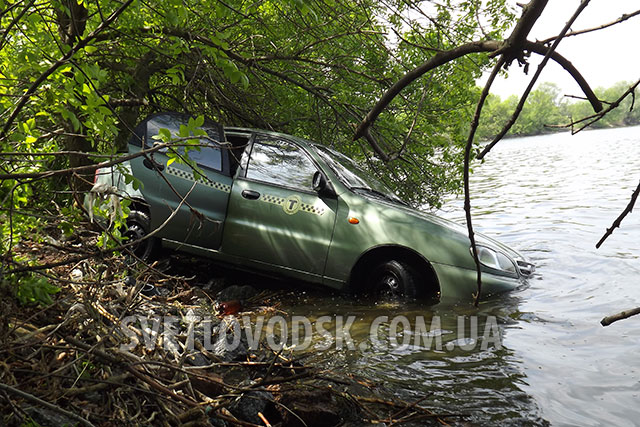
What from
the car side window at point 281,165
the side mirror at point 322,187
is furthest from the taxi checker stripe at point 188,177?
the side mirror at point 322,187

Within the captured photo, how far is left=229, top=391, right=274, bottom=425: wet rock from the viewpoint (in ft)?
9.52

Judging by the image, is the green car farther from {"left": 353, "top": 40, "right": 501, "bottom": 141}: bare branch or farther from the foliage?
{"left": 353, "top": 40, "right": 501, "bottom": 141}: bare branch

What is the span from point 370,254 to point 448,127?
3.62 metres

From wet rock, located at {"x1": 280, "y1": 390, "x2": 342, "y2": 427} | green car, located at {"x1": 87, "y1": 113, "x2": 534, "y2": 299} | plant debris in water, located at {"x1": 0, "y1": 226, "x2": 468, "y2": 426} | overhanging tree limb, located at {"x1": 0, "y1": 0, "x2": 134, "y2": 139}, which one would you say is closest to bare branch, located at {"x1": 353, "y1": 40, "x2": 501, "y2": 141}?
overhanging tree limb, located at {"x1": 0, "y1": 0, "x2": 134, "y2": 139}

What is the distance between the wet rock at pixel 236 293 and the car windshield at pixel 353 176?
59.9 inches

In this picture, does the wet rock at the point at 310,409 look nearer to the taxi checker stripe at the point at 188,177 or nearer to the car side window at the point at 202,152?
the taxi checker stripe at the point at 188,177

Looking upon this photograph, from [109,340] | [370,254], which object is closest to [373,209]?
[370,254]

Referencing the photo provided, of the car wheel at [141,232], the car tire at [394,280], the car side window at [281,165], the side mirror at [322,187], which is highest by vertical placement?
the car side window at [281,165]

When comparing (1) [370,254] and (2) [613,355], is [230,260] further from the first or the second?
(2) [613,355]

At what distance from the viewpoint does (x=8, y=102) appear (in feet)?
10.1

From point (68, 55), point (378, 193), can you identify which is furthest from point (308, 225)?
point (68, 55)

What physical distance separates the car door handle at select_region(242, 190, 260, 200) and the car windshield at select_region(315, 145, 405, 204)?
817mm

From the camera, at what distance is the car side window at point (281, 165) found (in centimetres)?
573

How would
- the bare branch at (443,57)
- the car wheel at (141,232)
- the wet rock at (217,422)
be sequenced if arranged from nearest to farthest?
the bare branch at (443,57)
the wet rock at (217,422)
the car wheel at (141,232)
